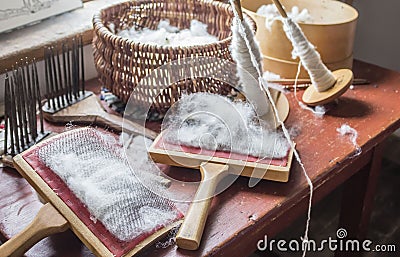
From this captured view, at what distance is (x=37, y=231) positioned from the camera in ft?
2.42

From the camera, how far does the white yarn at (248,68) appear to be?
97cm

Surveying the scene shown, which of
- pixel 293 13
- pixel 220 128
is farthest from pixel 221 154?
pixel 293 13

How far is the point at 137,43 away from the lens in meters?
0.96

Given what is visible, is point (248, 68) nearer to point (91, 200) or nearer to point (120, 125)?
point (120, 125)

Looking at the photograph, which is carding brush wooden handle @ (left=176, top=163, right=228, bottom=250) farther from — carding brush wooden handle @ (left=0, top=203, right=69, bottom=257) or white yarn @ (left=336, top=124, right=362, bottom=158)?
white yarn @ (left=336, top=124, right=362, bottom=158)

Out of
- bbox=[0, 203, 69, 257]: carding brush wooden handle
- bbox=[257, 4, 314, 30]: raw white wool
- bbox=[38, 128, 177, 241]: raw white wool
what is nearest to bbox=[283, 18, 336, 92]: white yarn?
bbox=[257, 4, 314, 30]: raw white wool

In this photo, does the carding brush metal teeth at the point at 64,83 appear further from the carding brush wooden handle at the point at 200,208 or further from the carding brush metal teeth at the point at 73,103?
the carding brush wooden handle at the point at 200,208

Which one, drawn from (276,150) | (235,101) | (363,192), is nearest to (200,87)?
(235,101)

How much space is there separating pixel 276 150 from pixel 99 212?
0.30 metres

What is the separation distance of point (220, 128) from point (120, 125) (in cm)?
18

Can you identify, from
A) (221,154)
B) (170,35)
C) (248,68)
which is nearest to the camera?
(221,154)

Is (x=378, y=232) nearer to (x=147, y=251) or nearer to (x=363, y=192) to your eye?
(x=363, y=192)

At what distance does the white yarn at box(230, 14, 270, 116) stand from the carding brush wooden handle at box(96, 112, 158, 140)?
0.56 ft

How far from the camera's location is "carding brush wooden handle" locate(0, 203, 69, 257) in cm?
72
